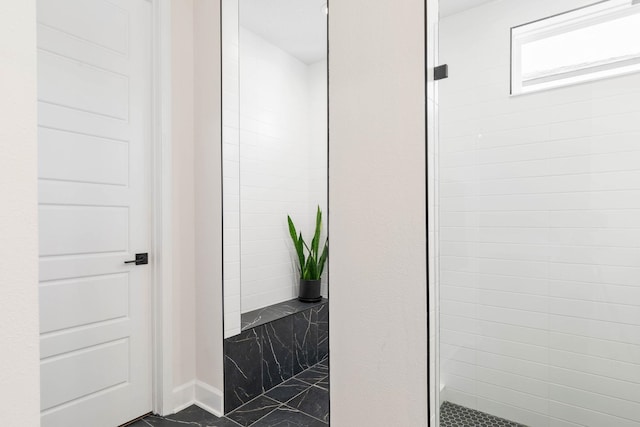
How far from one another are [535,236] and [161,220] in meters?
1.97

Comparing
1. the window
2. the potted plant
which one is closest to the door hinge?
the window

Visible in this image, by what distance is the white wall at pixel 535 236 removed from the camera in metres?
1.31

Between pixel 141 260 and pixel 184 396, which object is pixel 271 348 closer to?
pixel 184 396

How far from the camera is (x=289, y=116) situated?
10.3 feet

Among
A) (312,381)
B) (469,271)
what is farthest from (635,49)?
(312,381)

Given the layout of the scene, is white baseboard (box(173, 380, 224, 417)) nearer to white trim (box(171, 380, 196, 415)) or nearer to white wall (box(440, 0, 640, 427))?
white trim (box(171, 380, 196, 415))

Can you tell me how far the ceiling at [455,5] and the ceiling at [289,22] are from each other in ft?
4.46

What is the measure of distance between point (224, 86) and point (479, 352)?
1.98 metres

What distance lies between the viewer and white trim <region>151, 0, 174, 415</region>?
1992mm

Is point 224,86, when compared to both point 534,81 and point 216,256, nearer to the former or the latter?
point 216,256

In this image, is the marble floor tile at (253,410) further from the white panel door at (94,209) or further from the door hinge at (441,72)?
the door hinge at (441,72)

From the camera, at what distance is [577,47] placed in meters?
1.38

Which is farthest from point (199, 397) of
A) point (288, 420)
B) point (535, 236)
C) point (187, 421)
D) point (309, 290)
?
point (535, 236)

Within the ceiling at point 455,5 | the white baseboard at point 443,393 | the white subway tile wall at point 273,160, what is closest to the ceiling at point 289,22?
the white subway tile wall at point 273,160
